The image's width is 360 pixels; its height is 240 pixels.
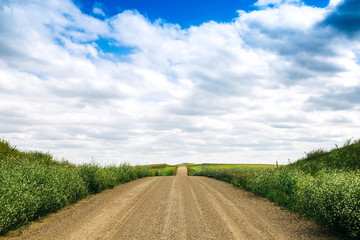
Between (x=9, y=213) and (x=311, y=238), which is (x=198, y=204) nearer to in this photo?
(x=311, y=238)

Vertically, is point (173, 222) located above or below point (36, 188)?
below

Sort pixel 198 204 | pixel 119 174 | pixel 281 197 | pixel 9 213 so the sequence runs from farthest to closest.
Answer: pixel 119 174
pixel 281 197
pixel 198 204
pixel 9 213

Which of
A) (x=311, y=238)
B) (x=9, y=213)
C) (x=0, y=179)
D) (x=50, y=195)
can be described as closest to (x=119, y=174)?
(x=50, y=195)

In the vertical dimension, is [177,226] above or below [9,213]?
below

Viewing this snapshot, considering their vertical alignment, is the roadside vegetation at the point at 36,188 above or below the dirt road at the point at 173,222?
above

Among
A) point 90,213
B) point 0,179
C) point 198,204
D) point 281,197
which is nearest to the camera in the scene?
point 0,179

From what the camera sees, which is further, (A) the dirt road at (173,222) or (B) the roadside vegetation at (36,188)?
(B) the roadside vegetation at (36,188)

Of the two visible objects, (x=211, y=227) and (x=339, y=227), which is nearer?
(x=339, y=227)

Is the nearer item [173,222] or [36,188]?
[173,222]

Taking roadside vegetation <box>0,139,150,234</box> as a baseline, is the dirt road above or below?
below

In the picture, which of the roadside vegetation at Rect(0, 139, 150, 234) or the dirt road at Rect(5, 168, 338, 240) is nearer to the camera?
the dirt road at Rect(5, 168, 338, 240)

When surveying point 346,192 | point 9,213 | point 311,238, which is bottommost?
point 311,238

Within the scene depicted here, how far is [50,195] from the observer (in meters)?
12.2

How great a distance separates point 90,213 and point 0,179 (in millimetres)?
4079
